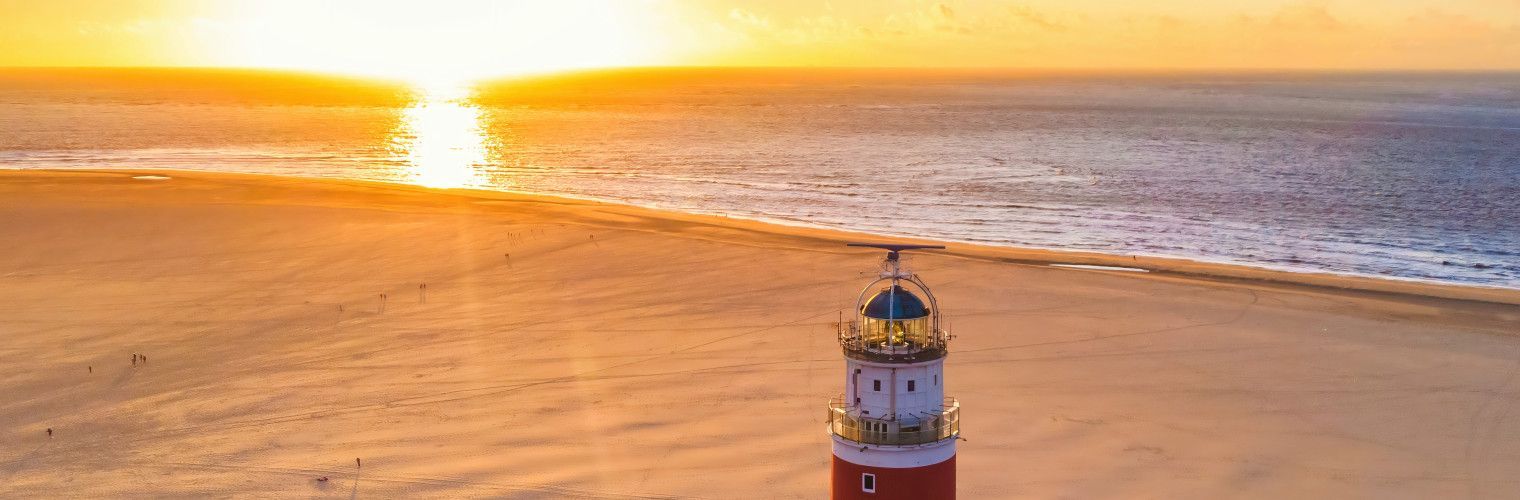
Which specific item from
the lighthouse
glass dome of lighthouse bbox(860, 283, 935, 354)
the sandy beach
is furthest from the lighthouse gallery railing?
the sandy beach

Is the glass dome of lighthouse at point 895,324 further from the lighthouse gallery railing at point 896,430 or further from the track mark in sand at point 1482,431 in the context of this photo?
the track mark in sand at point 1482,431

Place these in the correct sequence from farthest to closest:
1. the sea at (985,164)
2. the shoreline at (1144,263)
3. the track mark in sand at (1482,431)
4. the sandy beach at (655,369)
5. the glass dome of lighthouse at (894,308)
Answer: the sea at (985,164), the shoreline at (1144,263), the sandy beach at (655,369), the track mark in sand at (1482,431), the glass dome of lighthouse at (894,308)

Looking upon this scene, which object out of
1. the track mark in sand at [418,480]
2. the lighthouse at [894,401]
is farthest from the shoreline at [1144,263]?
the lighthouse at [894,401]

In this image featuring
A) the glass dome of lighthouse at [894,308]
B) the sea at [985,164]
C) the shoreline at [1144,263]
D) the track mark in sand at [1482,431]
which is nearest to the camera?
the glass dome of lighthouse at [894,308]

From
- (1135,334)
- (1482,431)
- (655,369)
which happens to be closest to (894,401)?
(655,369)

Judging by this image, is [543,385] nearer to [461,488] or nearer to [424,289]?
[461,488]

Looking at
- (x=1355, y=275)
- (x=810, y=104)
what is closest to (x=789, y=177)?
(x=1355, y=275)
